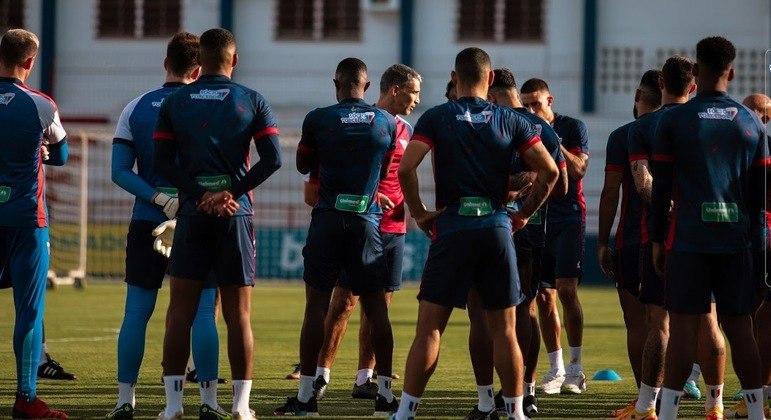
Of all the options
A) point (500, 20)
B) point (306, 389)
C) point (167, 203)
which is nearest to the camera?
point (167, 203)

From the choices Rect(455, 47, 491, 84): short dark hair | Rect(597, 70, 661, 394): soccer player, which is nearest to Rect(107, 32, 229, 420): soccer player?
Rect(455, 47, 491, 84): short dark hair

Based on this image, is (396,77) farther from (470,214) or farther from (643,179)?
(470,214)

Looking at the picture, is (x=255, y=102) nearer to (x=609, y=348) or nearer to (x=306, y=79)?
(x=609, y=348)

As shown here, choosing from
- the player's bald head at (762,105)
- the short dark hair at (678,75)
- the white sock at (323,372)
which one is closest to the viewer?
the short dark hair at (678,75)

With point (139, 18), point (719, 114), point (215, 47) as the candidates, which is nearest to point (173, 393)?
point (215, 47)

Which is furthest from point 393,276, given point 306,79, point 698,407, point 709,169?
point 306,79

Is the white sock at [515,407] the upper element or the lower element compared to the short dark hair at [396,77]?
lower

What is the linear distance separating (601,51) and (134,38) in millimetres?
10994

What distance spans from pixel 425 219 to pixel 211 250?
3.93 feet

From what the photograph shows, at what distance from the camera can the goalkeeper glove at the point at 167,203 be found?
8070mm

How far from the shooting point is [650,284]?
8.48 meters

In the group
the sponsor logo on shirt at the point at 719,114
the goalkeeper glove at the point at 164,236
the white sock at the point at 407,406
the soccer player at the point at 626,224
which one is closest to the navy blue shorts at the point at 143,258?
the goalkeeper glove at the point at 164,236

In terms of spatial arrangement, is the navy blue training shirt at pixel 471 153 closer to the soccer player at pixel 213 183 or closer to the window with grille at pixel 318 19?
the soccer player at pixel 213 183

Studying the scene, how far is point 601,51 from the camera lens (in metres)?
32.9
